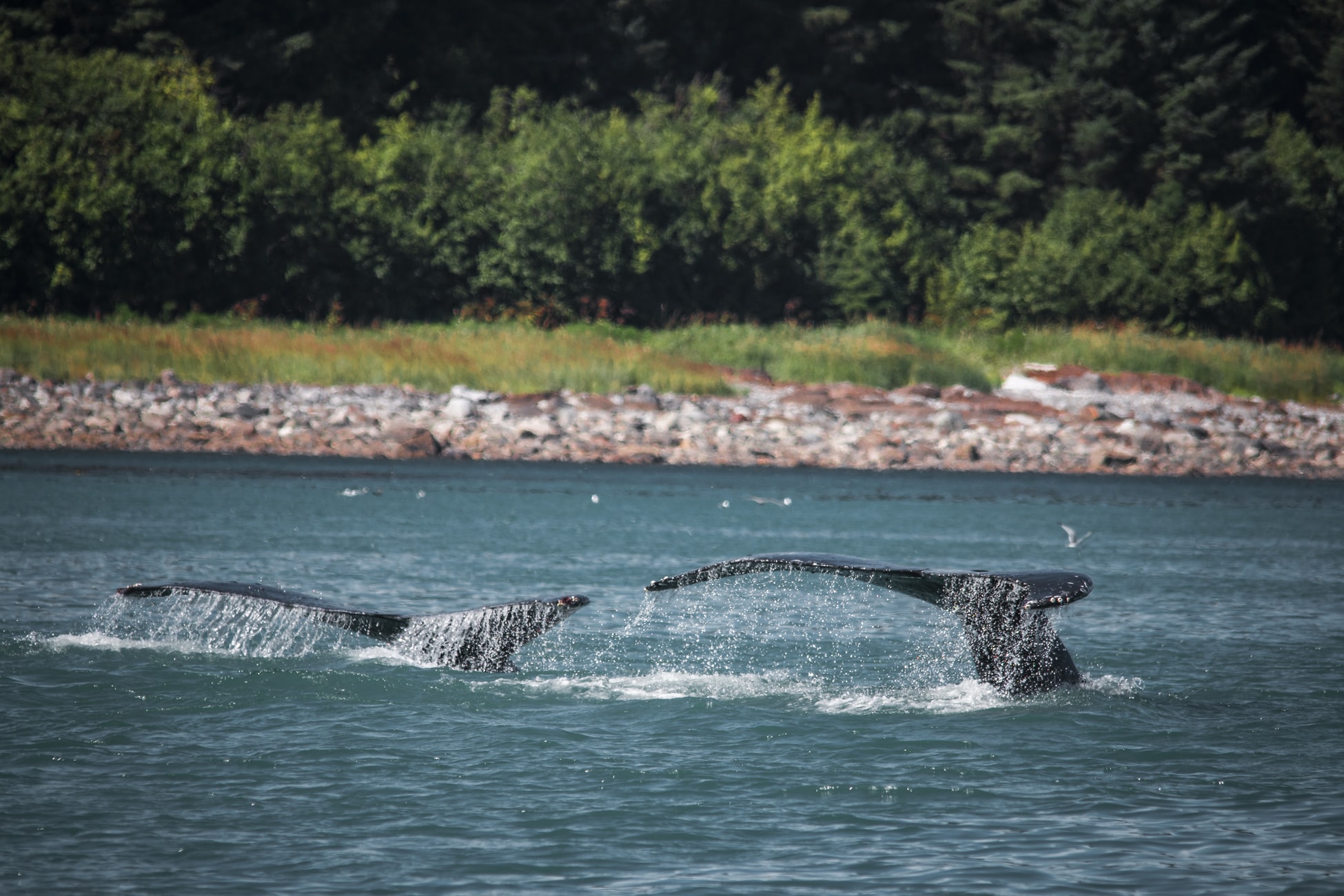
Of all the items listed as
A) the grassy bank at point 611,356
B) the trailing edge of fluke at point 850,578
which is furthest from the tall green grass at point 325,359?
the trailing edge of fluke at point 850,578

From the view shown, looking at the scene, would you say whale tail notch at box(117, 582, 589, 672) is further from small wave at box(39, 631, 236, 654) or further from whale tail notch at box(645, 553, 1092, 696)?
small wave at box(39, 631, 236, 654)

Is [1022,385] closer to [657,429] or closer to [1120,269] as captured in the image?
[657,429]

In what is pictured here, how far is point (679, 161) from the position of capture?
6950 centimetres

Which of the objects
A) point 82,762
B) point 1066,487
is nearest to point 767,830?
point 82,762

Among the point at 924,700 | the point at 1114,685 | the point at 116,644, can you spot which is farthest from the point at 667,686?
the point at 116,644

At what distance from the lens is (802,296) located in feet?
240

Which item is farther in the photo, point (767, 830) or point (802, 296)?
point (802, 296)

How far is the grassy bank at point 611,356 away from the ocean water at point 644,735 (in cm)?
2044

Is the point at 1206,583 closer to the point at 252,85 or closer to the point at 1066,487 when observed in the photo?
the point at 1066,487

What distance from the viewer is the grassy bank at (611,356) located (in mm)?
43562

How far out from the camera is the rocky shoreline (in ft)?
126

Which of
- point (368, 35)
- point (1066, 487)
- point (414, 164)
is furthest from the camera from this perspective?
point (368, 35)

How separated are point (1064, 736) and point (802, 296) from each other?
61849 millimetres

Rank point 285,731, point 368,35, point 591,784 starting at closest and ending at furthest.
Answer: point 591,784
point 285,731
point 368,35
